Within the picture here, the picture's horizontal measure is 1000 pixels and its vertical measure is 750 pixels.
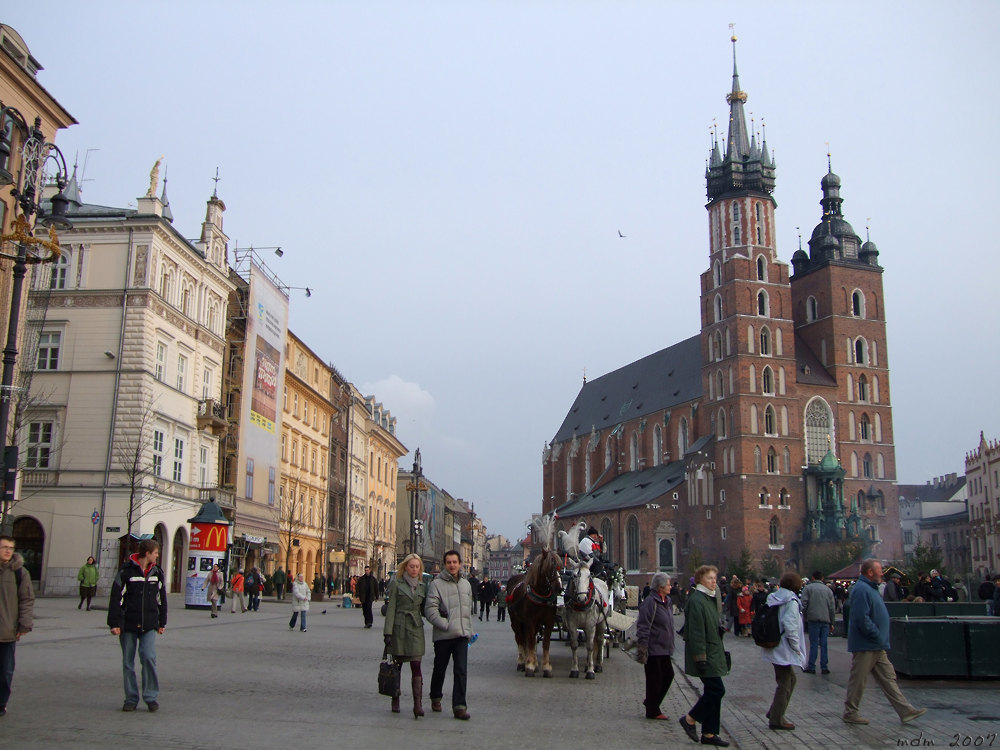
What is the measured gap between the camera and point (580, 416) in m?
105

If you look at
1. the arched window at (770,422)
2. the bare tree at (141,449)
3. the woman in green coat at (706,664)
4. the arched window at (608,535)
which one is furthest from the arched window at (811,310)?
the woman in green coat at (706,664)

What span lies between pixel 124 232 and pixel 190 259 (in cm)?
354

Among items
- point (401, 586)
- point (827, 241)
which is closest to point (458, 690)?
point (401, 586)

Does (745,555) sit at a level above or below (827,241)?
below

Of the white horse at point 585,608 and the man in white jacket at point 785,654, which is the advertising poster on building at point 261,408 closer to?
the white horse at point 585,608

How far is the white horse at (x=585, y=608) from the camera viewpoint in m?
13.4

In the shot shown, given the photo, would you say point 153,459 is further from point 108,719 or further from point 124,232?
point 108,719

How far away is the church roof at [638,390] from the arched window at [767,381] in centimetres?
904

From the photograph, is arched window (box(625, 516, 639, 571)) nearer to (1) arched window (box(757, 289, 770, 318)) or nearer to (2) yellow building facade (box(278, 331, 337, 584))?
(1) arched window (box(757, 289, 770, 318))

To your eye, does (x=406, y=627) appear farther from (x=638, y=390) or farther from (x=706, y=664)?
(x=638, y=390)

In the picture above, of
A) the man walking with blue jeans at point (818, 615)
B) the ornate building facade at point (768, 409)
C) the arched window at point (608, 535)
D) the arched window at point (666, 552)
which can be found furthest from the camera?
the arched window at point (608, 535)

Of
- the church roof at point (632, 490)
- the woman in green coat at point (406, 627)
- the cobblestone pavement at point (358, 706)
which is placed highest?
the church roof at point (632, 490)

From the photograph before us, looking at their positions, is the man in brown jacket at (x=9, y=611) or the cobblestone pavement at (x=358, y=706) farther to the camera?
the man in brown jacket at (x=9, y=611)

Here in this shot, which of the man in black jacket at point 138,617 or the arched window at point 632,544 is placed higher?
the arched window at point 632,544
